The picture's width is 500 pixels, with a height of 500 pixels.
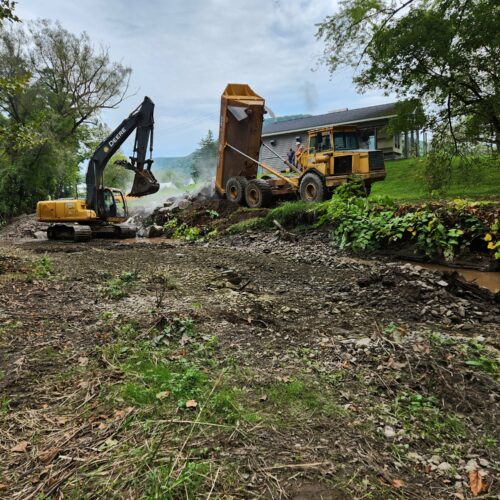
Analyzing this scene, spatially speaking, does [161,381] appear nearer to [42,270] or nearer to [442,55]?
[42,270]

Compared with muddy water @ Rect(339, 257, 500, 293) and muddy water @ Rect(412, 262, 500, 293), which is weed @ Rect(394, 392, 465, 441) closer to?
muddy water @ Rect(339, 257, 500, 293)

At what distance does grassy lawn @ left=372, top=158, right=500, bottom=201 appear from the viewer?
14.4 meters

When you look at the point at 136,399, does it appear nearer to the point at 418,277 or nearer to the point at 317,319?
the point at 317,319

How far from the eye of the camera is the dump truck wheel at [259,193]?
604 inches

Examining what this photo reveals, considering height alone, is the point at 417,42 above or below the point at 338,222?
above

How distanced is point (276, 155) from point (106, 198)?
6374mm

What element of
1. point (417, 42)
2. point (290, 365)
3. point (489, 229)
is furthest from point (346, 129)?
point (290, 365)

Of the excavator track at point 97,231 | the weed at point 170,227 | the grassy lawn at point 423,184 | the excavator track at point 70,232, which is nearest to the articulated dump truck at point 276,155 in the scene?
the weed at point 170,227

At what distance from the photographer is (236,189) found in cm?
1636

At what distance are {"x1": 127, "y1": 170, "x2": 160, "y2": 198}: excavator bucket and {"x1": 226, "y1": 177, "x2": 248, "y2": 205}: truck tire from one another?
290 cm

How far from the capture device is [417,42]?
11141 mm

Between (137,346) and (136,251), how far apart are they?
7.88 m

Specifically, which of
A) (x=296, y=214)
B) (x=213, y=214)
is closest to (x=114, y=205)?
(x=213, y=214)

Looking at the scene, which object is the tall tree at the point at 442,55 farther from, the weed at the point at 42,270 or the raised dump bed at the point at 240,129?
the weed at the point at 42,270
